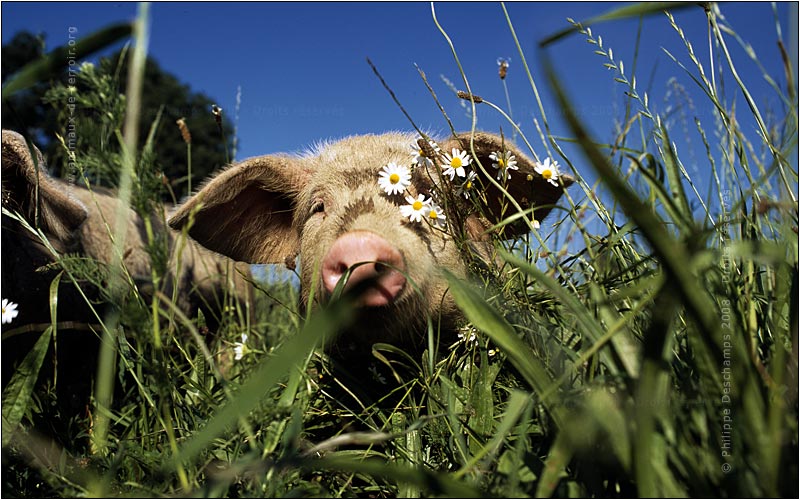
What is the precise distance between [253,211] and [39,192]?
1.25 m

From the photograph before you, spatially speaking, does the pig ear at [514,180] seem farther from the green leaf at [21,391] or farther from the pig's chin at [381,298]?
the green leaf at [21,391]

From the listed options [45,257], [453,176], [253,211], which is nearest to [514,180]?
[453,176]

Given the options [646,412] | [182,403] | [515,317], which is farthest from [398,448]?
[646,412]

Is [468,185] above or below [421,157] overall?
below

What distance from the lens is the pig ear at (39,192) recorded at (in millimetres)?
2877

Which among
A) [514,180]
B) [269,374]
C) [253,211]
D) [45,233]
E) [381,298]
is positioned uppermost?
[514,180]

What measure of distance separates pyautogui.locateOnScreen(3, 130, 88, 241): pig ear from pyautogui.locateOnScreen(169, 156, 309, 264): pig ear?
A: 663mm

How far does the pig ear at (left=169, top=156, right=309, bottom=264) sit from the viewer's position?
346 cm

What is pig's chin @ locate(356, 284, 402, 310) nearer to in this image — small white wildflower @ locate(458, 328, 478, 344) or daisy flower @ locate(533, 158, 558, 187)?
small white wildflower @ locate(458, 328, 478, 344)

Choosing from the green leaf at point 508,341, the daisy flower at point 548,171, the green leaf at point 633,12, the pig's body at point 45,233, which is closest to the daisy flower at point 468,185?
the daisy flower at point 548,171

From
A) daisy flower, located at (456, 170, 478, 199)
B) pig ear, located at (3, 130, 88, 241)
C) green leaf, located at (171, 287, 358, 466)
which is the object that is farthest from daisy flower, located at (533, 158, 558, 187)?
pig ear, located at (3, 130, 88, 241)

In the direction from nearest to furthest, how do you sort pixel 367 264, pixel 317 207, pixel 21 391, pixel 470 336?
pixel 21 391 → pixel 470 336 → pixel 367 264 → pixel 317 207

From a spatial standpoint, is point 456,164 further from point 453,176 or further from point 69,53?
point 69,53

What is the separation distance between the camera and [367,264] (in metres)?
2.31
